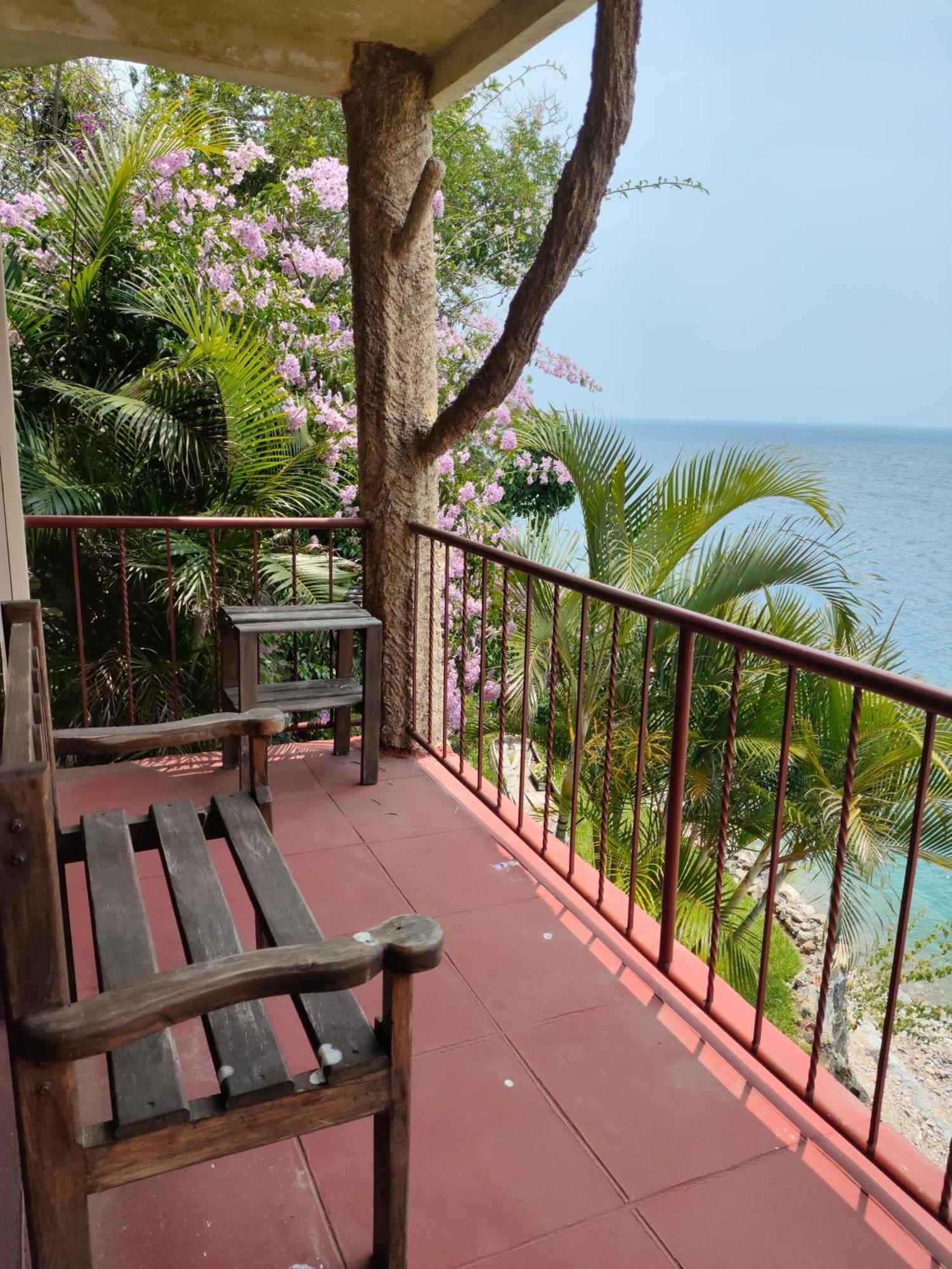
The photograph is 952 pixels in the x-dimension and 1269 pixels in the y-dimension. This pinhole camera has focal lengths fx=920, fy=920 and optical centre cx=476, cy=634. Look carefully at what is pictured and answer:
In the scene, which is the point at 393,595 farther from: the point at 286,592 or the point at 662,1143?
the point at 662,1143

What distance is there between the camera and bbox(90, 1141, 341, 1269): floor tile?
4.63 ft

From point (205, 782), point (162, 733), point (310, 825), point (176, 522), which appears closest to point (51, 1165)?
point (162, 733)

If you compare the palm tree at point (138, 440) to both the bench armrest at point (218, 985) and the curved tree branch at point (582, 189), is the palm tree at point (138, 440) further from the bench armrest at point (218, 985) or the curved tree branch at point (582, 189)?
the bench armrest at point (218, 985)

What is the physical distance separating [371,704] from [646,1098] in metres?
1.75

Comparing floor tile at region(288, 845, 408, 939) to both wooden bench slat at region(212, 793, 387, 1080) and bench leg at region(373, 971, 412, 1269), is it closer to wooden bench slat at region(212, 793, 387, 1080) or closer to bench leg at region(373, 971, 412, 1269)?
wooden bench slat at region(212, 793, 387, 1080)

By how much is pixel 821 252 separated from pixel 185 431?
35.8 m

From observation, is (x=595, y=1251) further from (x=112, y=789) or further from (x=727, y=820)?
(x=112, y=789)

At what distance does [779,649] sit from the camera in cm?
165

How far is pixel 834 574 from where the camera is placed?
4.67m

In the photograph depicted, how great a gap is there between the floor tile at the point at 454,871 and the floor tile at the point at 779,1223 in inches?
40.5

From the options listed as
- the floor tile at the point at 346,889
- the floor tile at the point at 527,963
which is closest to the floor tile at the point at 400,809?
the floor tile at the point at 346,889

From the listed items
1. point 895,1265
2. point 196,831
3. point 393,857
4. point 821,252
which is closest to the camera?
point 895,1265

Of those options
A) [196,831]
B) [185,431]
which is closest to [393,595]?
[185,431]

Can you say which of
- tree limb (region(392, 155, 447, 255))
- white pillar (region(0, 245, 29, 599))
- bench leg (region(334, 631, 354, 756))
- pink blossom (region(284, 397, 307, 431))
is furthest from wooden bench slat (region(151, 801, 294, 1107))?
pink blossom (region(284, 397, 307, 431))
